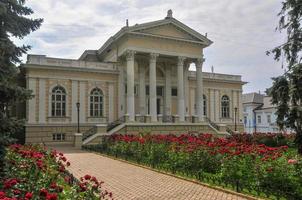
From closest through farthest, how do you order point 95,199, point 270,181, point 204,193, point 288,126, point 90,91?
1. point 95,199
2. point 270,181
3. point 204,193
4. point 288,126
5. point 90,91

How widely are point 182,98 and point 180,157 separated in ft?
68.7

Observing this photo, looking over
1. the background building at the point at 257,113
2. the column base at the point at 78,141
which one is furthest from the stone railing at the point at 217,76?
the background building at the point at 257,113

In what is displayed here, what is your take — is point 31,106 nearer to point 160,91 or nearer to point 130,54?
point 130,54

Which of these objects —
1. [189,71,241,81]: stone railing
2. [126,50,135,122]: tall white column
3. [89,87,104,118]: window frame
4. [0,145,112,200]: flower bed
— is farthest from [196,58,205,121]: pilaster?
[0,145,112,200]: flower bed

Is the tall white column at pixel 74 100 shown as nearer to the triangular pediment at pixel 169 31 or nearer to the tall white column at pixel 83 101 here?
the tall white column at pixel 83 101

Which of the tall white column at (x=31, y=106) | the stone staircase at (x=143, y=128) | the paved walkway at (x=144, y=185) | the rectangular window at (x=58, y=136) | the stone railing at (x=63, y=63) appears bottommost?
the paved walkway at (x=144, y=185)

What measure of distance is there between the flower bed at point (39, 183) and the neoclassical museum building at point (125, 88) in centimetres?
1858

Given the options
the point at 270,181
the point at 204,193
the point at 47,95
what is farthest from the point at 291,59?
the point at 47,95

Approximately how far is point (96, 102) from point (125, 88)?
347 cm

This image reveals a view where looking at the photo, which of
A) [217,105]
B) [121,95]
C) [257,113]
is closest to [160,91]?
[121,95]

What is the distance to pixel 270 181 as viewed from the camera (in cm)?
899

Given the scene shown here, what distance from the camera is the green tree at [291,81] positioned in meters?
11.6

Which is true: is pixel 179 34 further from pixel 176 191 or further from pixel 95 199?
pixel 95 199

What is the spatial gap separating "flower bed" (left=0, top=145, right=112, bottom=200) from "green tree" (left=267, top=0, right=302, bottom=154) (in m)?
7.75
